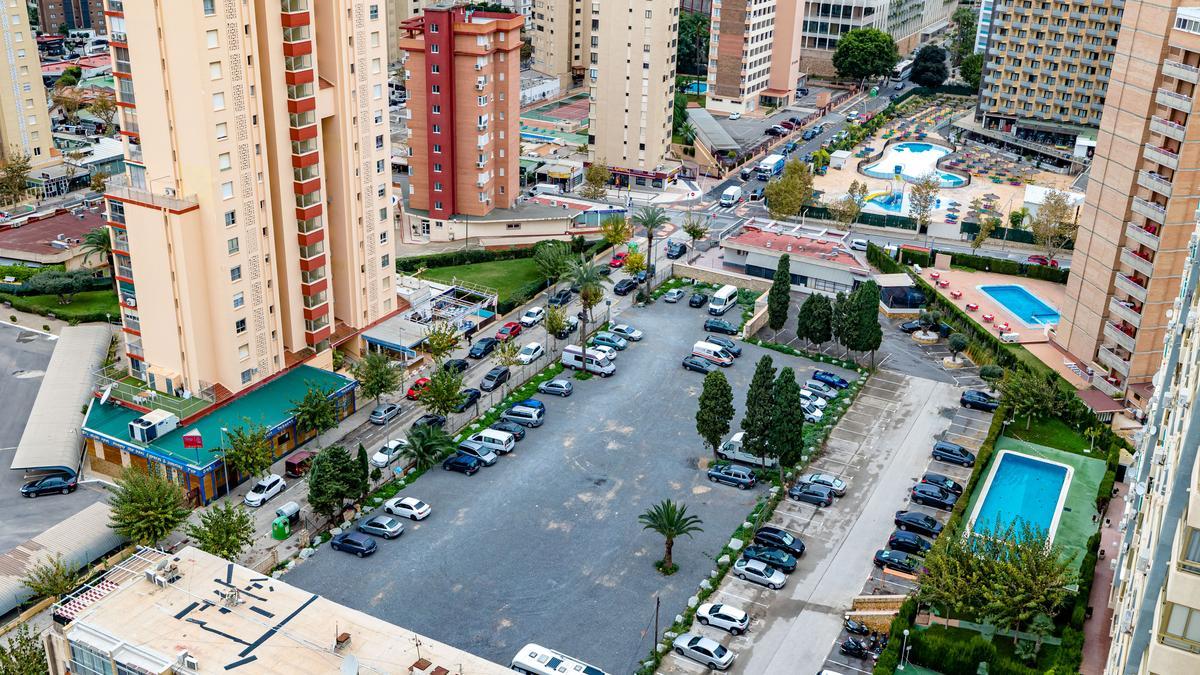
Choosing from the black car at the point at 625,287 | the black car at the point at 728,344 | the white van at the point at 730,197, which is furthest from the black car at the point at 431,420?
the white van at the point at 730,197

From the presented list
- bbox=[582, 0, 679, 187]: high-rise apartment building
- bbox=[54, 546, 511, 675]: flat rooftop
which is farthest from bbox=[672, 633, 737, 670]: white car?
bbox=[582, 0, 679, 187]: high-rise apartment building

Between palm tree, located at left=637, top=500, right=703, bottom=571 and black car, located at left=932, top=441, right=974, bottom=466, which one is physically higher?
palm tree, located at left=637, top=500, right=703, bottom=571

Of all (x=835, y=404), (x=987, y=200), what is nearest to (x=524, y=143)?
(x=987, y=200)

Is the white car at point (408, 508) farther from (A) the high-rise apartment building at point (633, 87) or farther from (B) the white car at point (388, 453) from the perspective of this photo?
(A) the high-rise apartment building at point (633, 87)

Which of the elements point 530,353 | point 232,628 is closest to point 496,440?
point 530,353

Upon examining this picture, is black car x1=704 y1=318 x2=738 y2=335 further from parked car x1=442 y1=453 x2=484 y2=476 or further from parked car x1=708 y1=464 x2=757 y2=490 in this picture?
parked car x1=442 y1=453 x2=484 y2=476
